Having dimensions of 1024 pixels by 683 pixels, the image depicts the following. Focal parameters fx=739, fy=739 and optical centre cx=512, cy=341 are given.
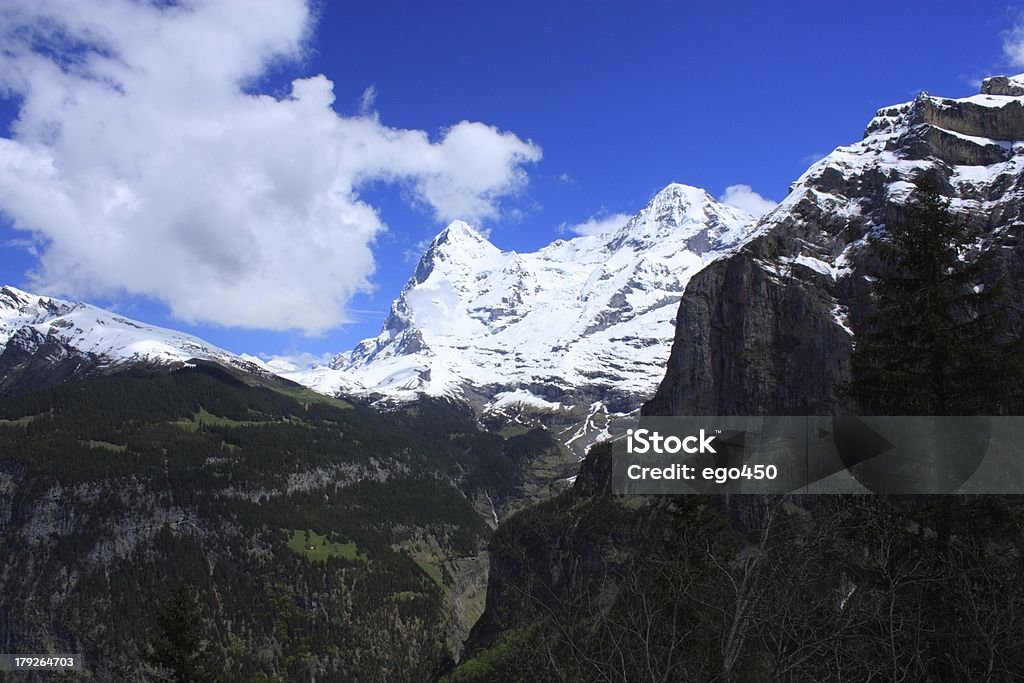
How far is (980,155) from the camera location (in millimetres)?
113688

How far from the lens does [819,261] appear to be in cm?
10844

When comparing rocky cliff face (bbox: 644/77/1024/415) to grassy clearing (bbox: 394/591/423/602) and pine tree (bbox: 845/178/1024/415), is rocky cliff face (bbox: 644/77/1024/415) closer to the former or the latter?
pine tree (bbox: 845/178/1024/415)

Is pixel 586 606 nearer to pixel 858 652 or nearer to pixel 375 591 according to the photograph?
pixel 858 652

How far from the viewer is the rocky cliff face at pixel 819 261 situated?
100 m

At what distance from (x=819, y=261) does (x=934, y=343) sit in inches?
3821

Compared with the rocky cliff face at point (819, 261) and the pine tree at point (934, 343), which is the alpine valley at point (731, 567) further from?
the pine tree at point (934, 343)

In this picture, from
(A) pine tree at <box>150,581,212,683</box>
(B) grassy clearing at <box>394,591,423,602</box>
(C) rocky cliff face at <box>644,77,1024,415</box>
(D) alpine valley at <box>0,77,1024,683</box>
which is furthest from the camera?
(B) grassy clearing at <box>394,591,423,602</box>

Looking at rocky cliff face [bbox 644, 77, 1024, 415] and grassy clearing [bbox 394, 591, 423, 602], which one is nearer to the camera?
rocky cliff face [bbox 644, 77, 1024, 415]

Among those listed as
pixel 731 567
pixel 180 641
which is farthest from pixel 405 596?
pixel 731 567

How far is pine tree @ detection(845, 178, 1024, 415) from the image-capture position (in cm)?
1814

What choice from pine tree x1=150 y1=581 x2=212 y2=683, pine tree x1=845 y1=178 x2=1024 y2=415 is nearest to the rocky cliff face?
pine tree x1=845 y1=178 x2=1024 y2=415

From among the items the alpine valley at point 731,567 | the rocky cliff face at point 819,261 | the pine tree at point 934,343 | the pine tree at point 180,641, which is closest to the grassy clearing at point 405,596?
the alpine valley at point 731,567

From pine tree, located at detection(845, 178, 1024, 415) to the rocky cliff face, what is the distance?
7823 centimetres

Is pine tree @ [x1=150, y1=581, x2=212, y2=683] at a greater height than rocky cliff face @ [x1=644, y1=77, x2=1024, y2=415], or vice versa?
rocky cliff face @ [x1=644, y1=77, x2=1024, y2=415]
